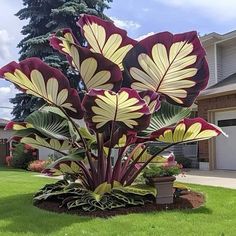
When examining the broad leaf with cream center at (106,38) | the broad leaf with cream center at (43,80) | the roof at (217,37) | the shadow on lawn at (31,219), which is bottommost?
the shadow on lawn at (31,219)

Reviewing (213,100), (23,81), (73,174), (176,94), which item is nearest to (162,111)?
(176,94)

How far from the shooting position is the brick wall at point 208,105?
16375 millimetres

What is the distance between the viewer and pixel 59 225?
23.0ft

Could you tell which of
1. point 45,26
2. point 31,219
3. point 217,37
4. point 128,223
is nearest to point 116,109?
Result: point 128,223

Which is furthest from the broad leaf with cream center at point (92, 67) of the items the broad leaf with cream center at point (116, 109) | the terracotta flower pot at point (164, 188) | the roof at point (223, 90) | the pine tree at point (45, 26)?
the pine tree at point (45, 26)

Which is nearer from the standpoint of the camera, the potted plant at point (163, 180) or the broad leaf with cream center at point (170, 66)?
the broad leaf with cream center at point (170, 66)

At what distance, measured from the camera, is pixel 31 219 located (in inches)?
299

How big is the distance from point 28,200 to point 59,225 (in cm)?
296

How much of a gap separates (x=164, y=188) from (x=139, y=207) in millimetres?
616

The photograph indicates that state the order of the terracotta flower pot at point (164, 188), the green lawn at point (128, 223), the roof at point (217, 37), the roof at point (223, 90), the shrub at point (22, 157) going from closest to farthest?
the green lawn at point (128, 223), the terracotta flower pot at point (164, 188), the roof at point (223, 90), the roof at point (217, 37), the shrub at point (22, 157)

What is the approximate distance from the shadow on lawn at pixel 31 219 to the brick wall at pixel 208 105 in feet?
31.3

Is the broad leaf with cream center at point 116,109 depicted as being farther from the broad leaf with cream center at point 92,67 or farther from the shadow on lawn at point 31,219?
the shadow on lawn at point 31,219

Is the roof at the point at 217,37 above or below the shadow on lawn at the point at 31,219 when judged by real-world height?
above

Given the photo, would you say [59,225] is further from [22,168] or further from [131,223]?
[22,168]
